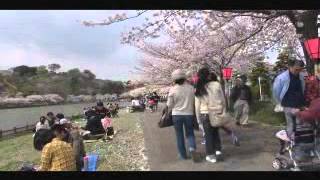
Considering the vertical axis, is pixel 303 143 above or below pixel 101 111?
below

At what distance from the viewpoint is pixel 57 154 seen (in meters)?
6.88

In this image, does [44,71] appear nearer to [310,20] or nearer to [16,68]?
[16,68]

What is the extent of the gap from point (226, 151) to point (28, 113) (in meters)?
3.58

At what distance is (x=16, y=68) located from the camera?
862 cm

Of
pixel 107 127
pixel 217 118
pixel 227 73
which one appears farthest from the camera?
pixel 227 73

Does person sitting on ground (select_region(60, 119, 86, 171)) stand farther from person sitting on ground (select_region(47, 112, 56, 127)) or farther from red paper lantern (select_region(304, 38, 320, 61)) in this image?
red paper lantern (select_region(304, 38, 320, 61))

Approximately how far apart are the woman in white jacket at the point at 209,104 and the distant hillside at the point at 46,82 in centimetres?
184

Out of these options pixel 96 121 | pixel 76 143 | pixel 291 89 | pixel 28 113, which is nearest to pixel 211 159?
pixel 291 89

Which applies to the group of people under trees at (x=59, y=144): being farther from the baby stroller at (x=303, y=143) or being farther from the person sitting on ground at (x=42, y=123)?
the baby stroller at (x=303, y=143)

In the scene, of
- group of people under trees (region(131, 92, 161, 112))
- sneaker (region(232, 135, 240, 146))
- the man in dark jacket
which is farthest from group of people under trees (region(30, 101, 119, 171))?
the man in dark jacket

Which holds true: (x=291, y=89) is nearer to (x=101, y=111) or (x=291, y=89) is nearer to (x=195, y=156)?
(x=195, y=156)

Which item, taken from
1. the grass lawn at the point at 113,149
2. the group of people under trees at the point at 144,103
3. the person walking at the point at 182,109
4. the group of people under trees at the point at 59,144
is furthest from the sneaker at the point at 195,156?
the group of people under trees at the point at 144,103

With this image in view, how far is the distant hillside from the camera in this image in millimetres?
8633
